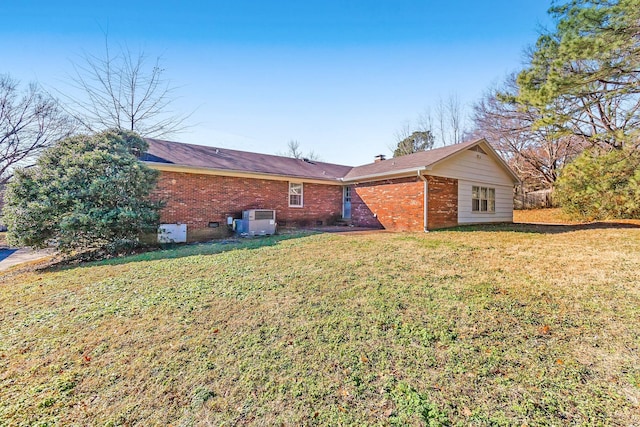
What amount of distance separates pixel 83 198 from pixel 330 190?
1000 cm

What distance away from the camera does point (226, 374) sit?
8.33 feet

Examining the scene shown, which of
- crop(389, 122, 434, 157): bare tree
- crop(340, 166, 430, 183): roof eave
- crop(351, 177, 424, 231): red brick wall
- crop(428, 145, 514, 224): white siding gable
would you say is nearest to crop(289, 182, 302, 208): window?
crop(340, 166, 430, 183): roof eave

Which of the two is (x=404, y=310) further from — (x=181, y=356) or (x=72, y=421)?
(x=72, y=421)

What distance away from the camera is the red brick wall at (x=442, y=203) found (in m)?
10.8

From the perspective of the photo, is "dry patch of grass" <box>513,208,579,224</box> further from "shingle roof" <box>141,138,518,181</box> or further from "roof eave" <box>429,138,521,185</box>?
"shingle roof" <box>141,138,518,181</box>

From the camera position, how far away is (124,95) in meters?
13.5

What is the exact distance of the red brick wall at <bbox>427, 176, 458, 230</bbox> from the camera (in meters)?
10.8

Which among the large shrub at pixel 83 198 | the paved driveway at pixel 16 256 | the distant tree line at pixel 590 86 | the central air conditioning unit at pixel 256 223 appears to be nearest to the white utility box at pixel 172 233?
the large shrub at pixel 83 198

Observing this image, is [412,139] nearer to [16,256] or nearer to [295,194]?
[295,194]

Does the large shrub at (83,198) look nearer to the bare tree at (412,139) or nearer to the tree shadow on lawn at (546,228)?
the tree shadow on lawn at (546,228)

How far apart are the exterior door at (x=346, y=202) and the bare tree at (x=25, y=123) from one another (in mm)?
17477

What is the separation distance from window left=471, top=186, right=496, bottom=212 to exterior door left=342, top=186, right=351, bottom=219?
19.2 ft

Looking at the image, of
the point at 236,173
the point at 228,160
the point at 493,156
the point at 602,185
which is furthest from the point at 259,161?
the point at 602,185

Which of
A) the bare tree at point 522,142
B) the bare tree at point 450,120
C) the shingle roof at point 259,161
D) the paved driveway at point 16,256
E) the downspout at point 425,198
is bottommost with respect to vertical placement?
the paved driveway at point 16,256
